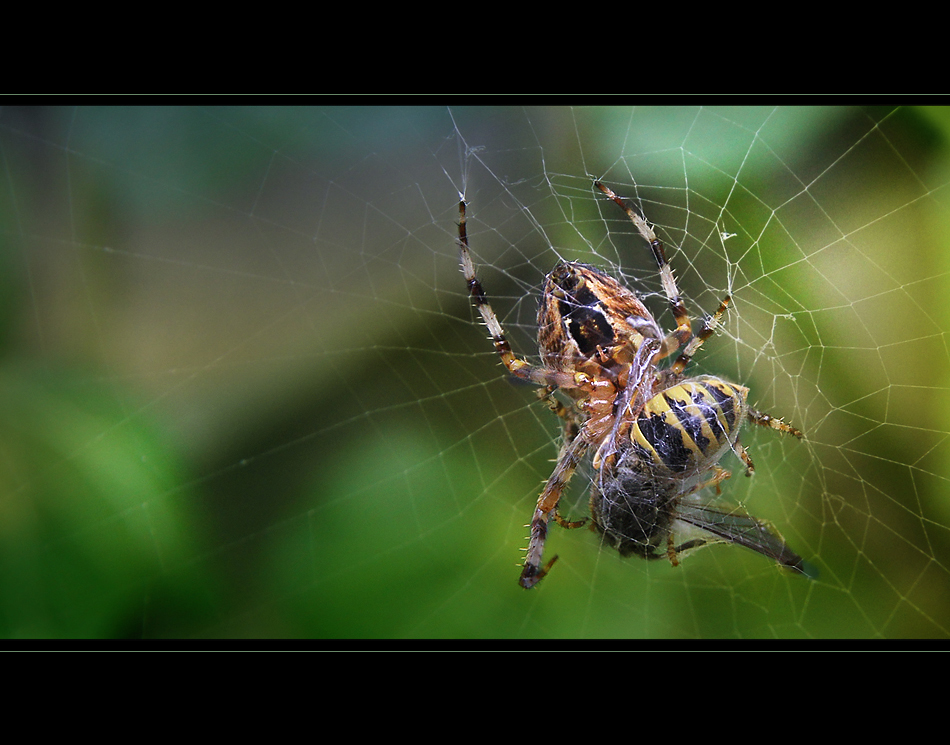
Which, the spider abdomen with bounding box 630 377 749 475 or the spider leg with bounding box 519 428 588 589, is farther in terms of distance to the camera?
the spider leg with bounding box 519 428 588 589

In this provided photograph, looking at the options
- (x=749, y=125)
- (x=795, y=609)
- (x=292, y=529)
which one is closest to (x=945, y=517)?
(x=795, y=609)

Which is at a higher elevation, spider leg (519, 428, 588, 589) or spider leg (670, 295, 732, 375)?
spider leg (670, 295, 732, 375)

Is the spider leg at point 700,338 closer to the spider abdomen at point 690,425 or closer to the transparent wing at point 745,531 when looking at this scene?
the spider abdomen at point 690,425

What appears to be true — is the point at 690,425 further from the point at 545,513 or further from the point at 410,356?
the point at 410,356

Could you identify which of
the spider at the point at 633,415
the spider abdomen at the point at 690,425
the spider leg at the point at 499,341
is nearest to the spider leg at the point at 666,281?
the spider at the point at 633,415

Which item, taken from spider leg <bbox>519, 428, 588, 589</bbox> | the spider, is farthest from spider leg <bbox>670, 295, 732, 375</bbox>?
spider leg <bbox>519, 428, 588, 589</bbox>

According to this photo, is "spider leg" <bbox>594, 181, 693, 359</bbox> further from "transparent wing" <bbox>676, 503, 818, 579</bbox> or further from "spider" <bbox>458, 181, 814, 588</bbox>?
"transparent wing" <bbox>676, 503, 818, 579</bbox>

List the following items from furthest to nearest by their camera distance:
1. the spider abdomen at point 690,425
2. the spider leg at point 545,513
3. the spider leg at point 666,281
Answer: the spider leg at point 545,513, the spider leg at point 666,281, the spider abdomen at point 690,425
